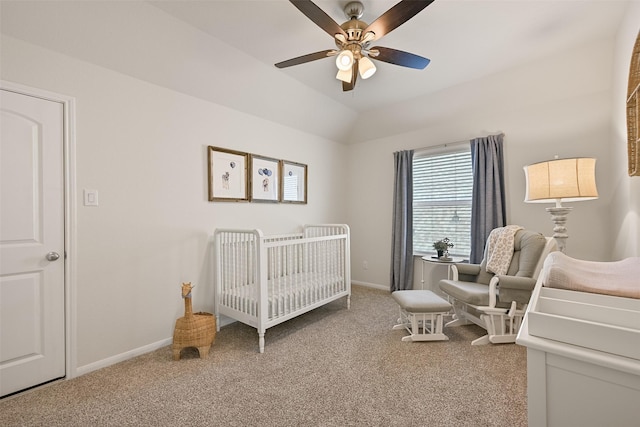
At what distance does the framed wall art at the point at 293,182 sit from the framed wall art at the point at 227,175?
54cm

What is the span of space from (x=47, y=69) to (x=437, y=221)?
3879mm

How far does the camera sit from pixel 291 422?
1396 millimetres

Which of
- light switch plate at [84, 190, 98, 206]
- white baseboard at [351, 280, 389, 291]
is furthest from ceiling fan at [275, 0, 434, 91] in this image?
white baseboard at [351, 280, 389, 291]

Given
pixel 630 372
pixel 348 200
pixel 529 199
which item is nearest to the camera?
pixel 630 372

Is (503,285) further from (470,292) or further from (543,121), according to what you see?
(543,121)

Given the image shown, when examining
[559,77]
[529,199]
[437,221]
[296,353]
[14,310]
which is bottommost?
[296,353]

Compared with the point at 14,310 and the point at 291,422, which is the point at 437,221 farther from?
the point at 14,310

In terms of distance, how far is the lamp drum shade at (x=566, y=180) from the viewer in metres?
2.03

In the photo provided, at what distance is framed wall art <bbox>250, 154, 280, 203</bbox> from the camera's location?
2979mm

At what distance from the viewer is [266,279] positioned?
2172 millimetres

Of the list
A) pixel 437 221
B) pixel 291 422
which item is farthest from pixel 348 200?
pixel 291 422

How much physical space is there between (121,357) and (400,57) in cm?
296

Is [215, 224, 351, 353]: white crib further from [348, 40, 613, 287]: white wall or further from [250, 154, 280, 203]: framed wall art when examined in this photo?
[348, 40, 613, 287]: white wall

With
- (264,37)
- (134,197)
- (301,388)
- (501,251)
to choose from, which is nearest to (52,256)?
(134,197)
